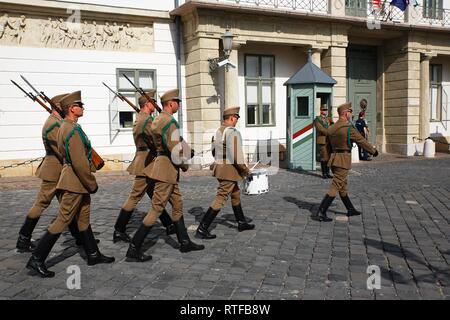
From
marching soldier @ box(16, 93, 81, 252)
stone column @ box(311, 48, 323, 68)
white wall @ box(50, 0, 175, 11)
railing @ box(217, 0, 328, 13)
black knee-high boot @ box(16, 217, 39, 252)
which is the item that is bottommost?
black knee-high boot @ box(16, 217, 39, 252)

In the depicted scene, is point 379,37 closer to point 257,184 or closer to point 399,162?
point 399,162

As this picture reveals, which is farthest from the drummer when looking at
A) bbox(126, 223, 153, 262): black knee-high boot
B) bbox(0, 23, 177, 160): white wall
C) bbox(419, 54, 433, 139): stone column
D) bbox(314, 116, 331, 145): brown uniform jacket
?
bbox(419, 54, 433, 139): stone column

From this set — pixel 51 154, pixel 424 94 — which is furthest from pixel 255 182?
pixel 424 94

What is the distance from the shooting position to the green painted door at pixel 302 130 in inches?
498

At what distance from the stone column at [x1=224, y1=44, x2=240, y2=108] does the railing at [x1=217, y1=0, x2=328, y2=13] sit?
1949 mm

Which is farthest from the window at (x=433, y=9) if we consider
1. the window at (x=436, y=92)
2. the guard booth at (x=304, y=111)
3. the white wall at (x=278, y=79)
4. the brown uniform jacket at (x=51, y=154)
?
the brown uniform jacket at (x=51, y=154)

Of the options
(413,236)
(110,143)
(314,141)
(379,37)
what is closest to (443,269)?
(413,236)

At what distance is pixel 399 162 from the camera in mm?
15156

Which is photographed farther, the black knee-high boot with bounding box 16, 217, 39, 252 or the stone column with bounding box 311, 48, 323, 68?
the stone column with bounding box 311, 48, 323, 68

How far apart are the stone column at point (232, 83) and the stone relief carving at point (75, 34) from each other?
8.63 feet

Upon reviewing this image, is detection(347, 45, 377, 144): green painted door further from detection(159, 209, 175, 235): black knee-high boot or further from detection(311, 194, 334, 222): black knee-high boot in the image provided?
detection(159, 209, 175, 235): black knee-high boot

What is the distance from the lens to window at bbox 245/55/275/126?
51.2ft

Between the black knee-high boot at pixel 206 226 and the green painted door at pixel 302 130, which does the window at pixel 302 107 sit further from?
the black knee-high boot at pixel 206 226
